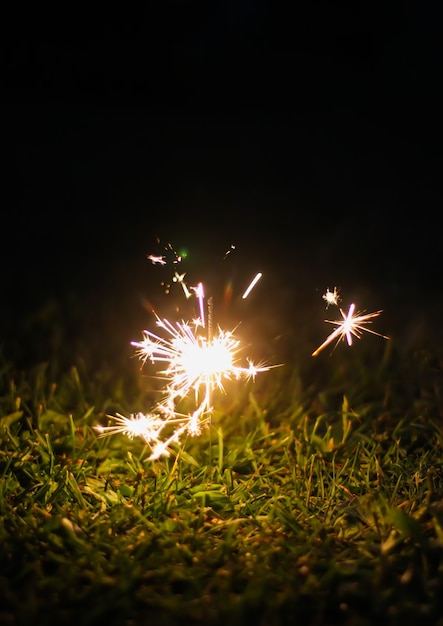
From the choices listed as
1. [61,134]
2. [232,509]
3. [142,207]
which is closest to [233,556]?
[232,509]

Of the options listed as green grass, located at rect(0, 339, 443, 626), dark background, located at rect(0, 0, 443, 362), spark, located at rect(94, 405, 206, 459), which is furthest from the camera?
dark background, located at rect(0, 0, 443, 362)

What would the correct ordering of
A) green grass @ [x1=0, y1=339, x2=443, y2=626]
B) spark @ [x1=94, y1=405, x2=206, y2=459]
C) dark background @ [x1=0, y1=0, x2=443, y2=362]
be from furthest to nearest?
dark background @ [x1=0, y1=0, x2=443, y2=362] → spark @ [x1=94, y1=405, x2=206, y2=459] → green grass @ [x1=0, y1=339, x2=443, y2=626]

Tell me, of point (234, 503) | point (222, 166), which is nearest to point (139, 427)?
point (234, 503)

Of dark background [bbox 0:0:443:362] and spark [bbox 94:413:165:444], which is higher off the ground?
dark background [bbox 0:0:443:362]

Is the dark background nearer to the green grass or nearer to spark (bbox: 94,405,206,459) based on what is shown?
the green grass

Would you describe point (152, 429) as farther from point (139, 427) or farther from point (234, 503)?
point (234, 503)

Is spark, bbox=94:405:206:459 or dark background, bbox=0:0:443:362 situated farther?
dark background, bbox=0:0:443:362

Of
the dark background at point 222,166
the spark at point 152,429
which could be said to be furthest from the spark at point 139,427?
the dark background at point 222,166

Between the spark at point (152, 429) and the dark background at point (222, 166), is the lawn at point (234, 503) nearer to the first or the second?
the spark at point (152, 429)

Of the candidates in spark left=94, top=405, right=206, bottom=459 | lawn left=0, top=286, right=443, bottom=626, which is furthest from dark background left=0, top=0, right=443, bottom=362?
spark left=94, top=405, right=206, bottom=459
